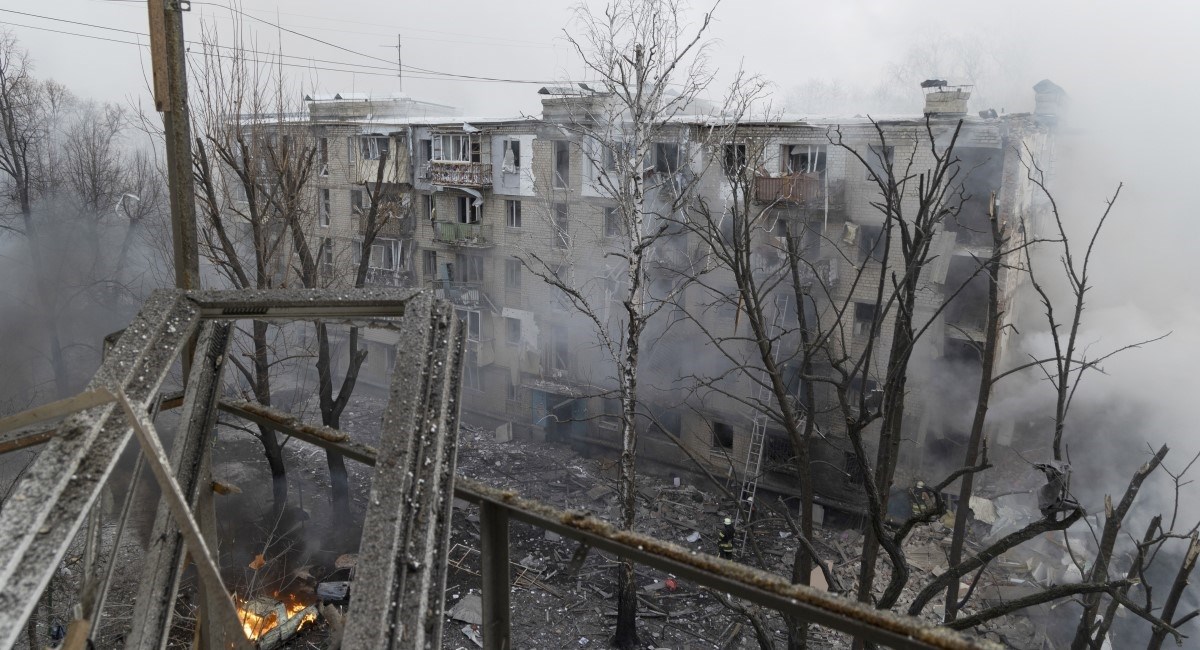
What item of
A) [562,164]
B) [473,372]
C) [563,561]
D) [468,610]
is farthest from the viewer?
[473,372]

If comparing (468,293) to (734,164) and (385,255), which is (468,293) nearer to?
(385,255)

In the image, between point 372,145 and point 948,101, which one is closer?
point 948,101

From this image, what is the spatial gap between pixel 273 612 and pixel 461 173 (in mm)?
15926

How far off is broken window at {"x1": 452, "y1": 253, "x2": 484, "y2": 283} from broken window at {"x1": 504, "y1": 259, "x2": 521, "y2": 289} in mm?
1090

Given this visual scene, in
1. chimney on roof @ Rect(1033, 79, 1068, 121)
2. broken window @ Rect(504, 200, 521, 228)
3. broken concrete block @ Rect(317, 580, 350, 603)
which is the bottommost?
broken concrete block @ Rect(317, 580, 350, 603)

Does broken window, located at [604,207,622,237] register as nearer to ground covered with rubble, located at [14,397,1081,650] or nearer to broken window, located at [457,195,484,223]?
broken window, located at [457,195,484,223]

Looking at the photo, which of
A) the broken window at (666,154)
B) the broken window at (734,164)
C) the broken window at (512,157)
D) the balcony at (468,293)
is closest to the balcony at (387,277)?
the balcony at (468,293)

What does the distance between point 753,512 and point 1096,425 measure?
36.8 feet

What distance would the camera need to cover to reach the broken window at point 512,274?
2370 cm

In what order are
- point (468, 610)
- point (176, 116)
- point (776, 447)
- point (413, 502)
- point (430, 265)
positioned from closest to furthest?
point (413, 502) → point (176, 116) → point (468, 610) → point (776, 447) → point (430, 265)

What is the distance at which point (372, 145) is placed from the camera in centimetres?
2452

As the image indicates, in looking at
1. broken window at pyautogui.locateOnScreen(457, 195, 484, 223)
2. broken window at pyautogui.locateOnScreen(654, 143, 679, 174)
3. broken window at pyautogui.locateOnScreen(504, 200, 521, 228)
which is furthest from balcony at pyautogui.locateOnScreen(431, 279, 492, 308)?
broken window at pyautogui.locateOnScreen(654, 143, 679, 174)

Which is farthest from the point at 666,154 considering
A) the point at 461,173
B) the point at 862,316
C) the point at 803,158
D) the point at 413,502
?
the point at 413,502

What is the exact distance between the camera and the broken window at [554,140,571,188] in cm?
2186
